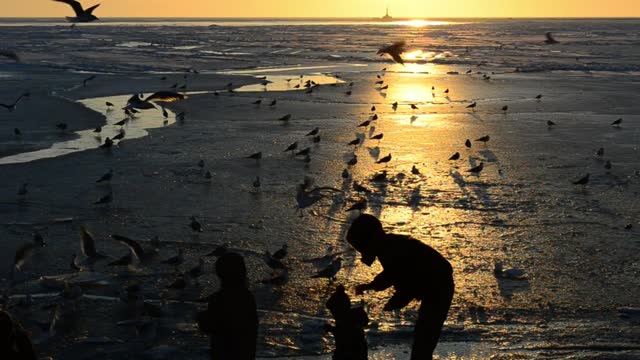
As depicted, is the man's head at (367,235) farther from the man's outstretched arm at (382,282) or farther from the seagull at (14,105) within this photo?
the seagull at (14,105)

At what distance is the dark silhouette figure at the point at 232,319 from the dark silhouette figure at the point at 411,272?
0.71 m

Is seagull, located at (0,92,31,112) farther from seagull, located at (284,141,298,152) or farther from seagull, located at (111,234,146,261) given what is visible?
seagull, located at (111,234,146,261)

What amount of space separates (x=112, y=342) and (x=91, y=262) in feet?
6.86

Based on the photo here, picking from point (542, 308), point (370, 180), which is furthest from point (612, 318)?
point (370, 180)

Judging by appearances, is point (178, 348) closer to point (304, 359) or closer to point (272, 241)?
point (304, 359)

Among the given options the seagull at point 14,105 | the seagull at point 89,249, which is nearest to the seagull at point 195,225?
the seagull at point 89,249

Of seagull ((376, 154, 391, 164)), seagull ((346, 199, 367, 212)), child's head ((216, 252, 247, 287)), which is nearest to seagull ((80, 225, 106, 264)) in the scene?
seagull ((346, 199, 367, 212))

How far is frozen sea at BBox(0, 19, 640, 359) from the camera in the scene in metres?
7.15

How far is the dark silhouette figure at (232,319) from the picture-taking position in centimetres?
483

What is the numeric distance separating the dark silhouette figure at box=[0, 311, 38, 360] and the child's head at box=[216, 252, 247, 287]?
1170mm

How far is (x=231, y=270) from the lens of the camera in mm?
4738

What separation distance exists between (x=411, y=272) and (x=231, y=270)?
3.62 feet

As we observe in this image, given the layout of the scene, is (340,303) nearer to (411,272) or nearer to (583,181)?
(411,272)

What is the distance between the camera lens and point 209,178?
43.9 ft
